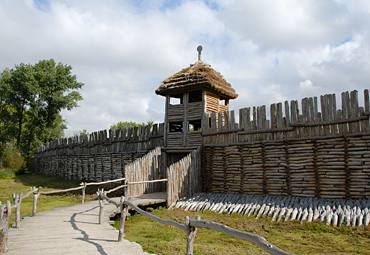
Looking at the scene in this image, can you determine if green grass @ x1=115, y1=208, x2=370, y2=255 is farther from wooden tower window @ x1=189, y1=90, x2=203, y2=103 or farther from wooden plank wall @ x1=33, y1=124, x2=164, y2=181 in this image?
wooden tower window @ x1=189, y1=90, x2=203, y2=103

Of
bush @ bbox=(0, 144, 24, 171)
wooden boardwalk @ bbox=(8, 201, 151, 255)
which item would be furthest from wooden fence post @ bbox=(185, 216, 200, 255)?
bush @ bbox=(0, 144, 24, 171)

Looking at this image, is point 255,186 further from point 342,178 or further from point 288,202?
point 342,178

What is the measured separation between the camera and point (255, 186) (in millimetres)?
14828

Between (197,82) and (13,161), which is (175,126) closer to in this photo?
(197,82)

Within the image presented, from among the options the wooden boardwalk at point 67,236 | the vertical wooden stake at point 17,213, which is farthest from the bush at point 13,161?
the vertical wooden stake at point 17,213

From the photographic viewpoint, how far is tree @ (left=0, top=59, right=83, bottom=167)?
42375mm

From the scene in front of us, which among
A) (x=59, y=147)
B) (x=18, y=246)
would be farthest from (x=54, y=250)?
(x=59, y=147)

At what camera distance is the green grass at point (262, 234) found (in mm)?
8523

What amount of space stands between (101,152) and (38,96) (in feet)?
74.4

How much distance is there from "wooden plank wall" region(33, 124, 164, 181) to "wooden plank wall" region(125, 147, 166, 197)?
163 centimetres

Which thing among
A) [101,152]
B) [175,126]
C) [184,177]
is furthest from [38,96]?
[184,177]

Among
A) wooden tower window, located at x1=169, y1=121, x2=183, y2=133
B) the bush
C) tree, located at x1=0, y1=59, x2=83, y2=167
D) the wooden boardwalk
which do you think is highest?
tree, located at x1=0, y1=59, x2=83, y2=167

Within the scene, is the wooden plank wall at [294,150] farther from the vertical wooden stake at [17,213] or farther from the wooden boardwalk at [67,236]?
the vertical wooden stake at [17,213]

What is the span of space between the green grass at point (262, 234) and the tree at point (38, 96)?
3453 cm
